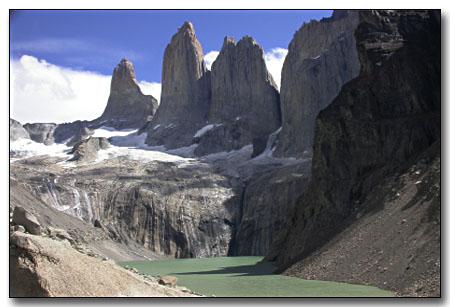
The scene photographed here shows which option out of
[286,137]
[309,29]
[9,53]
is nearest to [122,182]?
[286,137]

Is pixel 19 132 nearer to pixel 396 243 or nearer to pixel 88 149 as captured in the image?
pixel 88 149

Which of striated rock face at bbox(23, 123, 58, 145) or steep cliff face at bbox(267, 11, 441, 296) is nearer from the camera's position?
steep cliff face at bbox(267, 11, 441, 296)

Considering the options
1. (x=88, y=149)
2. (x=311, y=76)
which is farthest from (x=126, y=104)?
(x=311, y=76)

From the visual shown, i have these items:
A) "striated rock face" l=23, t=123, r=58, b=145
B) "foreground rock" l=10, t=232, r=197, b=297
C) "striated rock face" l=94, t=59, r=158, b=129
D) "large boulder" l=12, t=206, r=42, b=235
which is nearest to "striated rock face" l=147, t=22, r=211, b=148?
"striated rock face" l=94, t=59, r=158, b=129

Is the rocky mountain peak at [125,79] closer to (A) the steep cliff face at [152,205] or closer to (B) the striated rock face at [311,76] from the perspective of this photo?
(B) the striated rock face at [311,76]

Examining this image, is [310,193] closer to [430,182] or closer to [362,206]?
[362,206]

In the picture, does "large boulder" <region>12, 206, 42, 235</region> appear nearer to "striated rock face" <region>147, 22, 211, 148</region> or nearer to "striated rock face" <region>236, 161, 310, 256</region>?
"striated rock face" <region>236, 161, 310, 256</region>

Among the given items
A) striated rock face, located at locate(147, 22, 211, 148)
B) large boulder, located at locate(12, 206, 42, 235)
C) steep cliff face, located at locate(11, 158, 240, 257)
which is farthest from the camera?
striated rock face, located at locate(147, 22, 211, 148)
